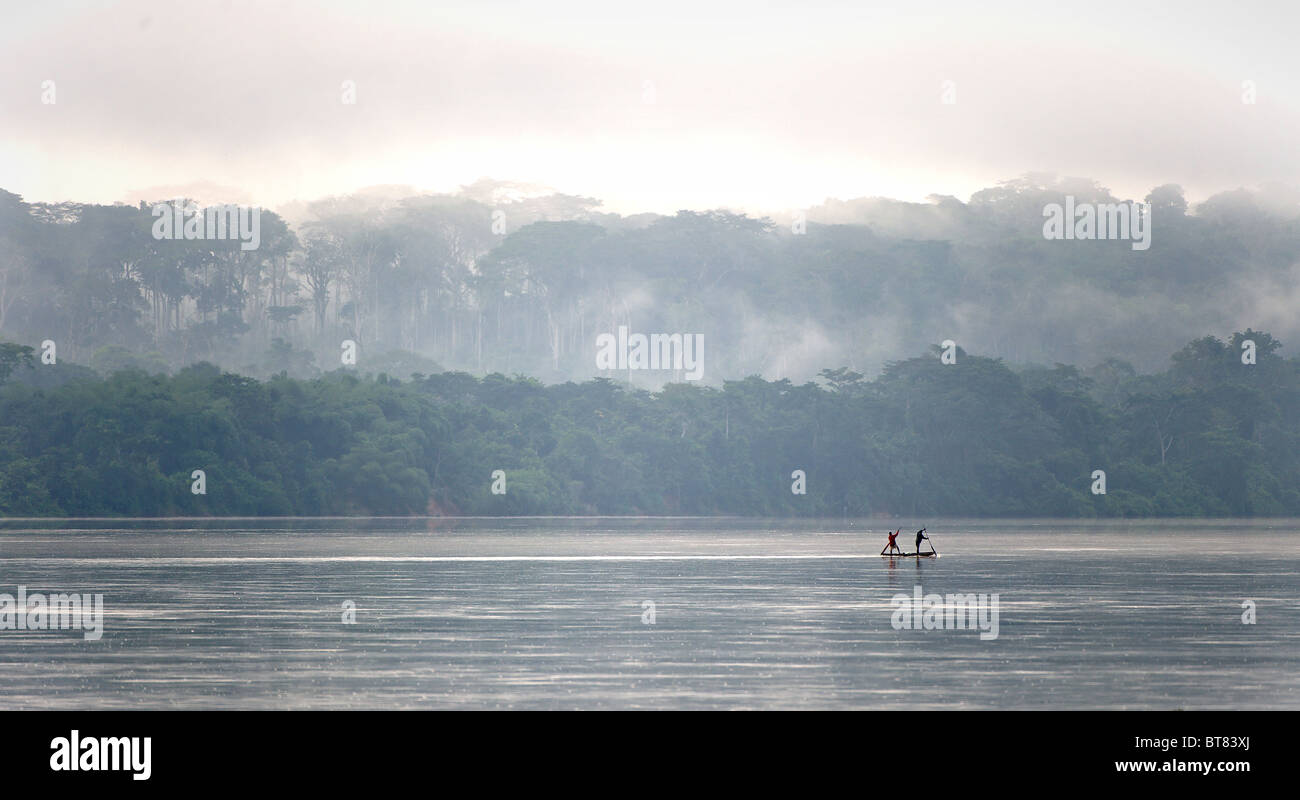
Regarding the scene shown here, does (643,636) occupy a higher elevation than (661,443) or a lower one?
lower

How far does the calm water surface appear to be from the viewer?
2273 centimetres

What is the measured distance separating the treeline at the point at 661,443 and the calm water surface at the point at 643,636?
78767 mm

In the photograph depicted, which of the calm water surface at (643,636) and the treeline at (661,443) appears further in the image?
the treeline at (661,443)

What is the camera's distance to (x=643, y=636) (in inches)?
1208

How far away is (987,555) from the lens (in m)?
65.6

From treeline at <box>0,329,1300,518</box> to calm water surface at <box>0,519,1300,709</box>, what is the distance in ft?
258

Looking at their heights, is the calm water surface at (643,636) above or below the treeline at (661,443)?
below

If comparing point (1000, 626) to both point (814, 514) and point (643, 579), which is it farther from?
point (814, 514)

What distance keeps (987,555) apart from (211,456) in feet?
284

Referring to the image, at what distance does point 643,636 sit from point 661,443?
13432 centimetres

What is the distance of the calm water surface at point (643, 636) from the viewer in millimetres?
22734

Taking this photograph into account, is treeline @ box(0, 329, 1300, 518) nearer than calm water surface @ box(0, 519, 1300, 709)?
No

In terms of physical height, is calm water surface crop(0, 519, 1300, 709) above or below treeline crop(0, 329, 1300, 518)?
below
